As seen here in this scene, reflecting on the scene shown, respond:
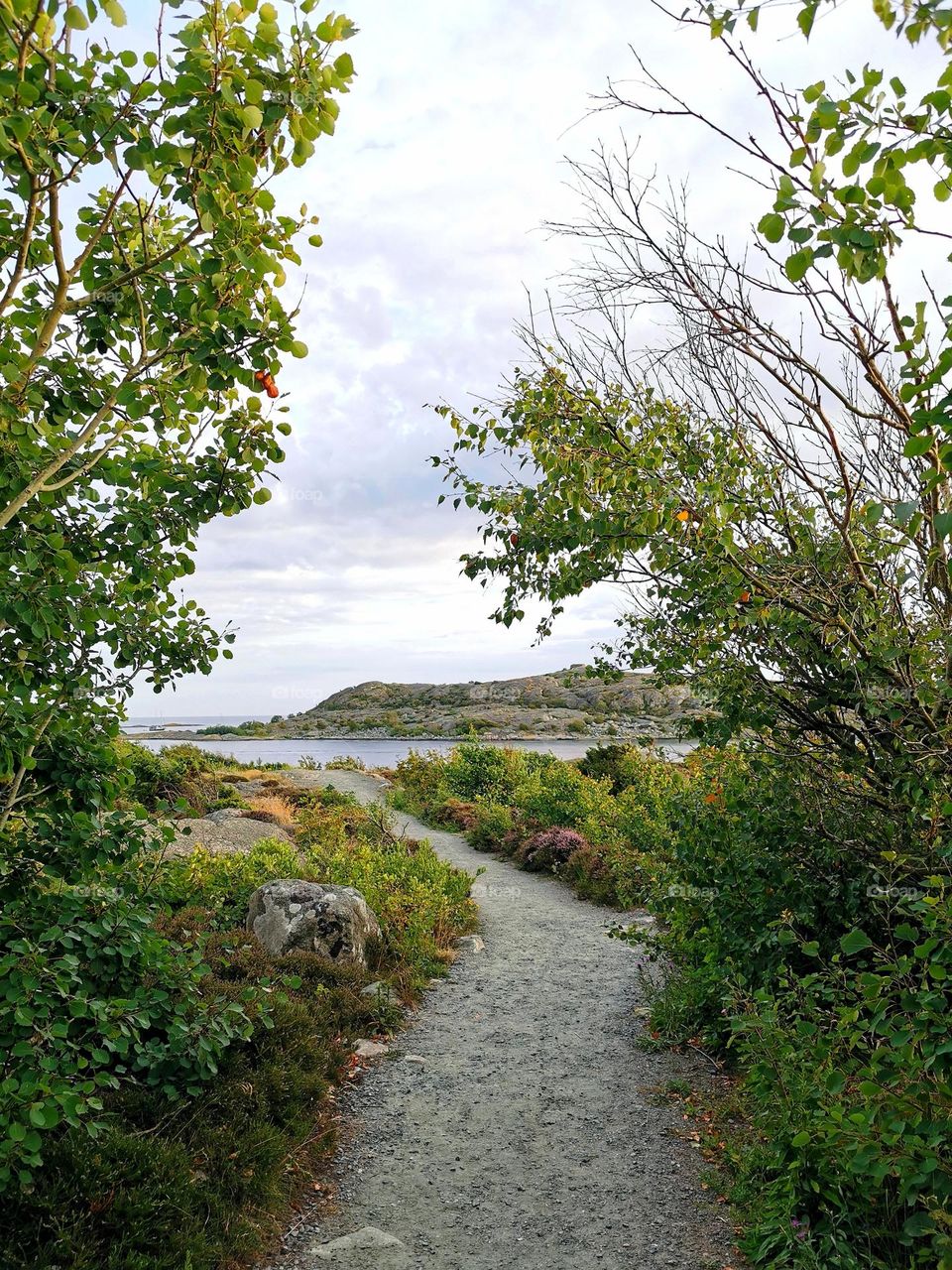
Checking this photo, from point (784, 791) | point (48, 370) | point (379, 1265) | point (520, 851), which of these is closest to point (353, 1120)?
point (379, 1265)

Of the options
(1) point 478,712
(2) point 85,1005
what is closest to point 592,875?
(2) point 85,1005

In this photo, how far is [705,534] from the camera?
3955 millimetres

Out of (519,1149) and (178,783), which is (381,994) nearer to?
(519,1149)

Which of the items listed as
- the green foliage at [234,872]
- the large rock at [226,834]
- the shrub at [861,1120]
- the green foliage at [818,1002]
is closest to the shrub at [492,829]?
the large rock at [226,834]

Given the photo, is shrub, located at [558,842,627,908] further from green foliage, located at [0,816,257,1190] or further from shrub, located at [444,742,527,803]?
green foliage, located at [0,816,257,1190]

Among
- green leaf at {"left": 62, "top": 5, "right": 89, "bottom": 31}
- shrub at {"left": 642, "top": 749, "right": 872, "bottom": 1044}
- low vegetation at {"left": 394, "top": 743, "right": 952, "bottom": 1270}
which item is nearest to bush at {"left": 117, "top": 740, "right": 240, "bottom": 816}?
low vegetation at {"left": 394, "top": 743, "right": 952, "bottom": 1270}

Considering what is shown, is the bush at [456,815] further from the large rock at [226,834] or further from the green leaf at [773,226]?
the green leaf at [773,226]

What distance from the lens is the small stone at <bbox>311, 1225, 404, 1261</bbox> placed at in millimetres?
4324

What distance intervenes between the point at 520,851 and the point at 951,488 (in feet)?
38.6

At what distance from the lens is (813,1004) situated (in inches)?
146

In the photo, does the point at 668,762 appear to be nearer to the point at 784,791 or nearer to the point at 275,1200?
the point at 784,791

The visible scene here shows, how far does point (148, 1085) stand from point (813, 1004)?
13.1ft

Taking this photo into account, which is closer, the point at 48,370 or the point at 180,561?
the point at 48,370

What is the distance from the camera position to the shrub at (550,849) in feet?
44.0
